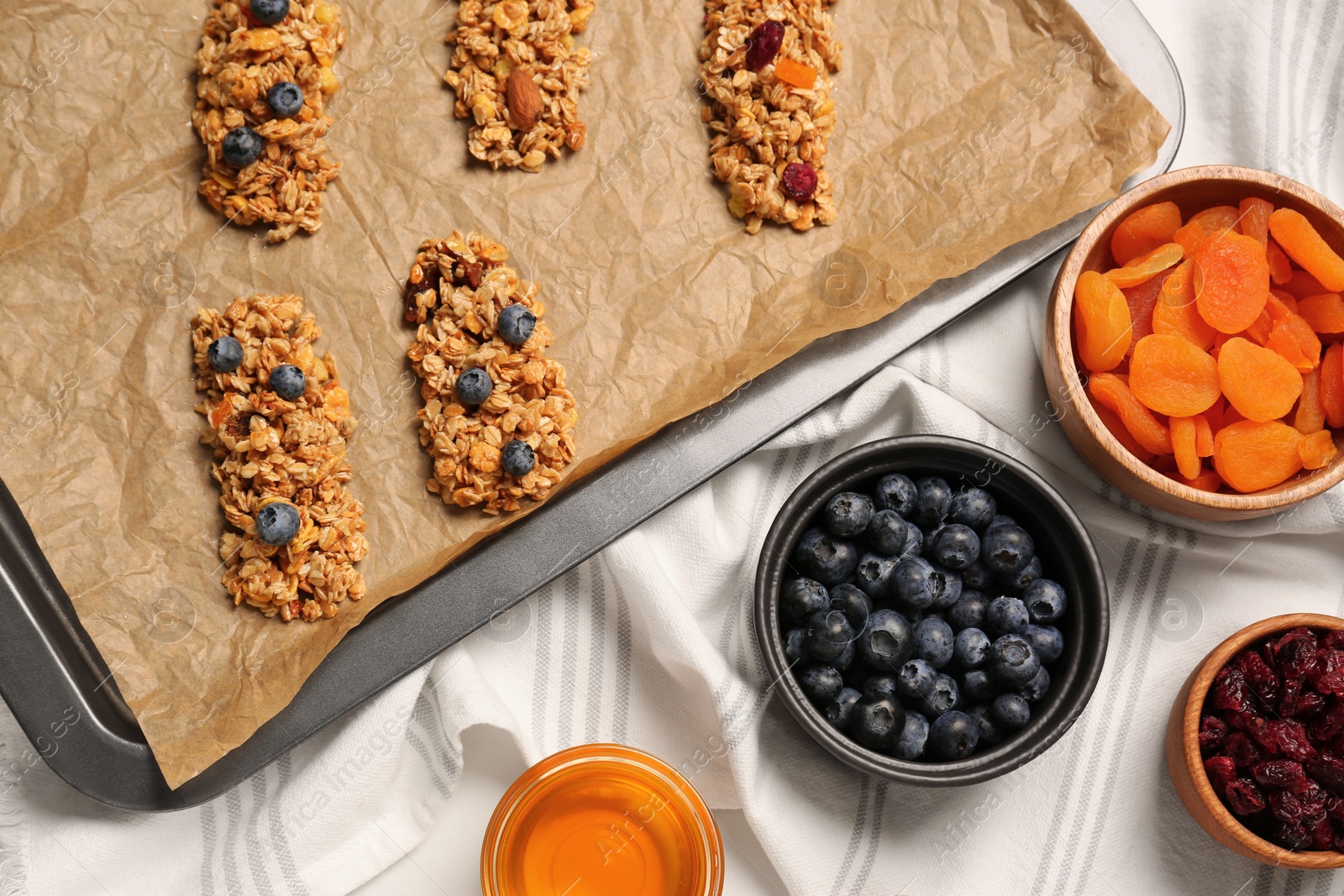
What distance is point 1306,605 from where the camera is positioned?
1723mm

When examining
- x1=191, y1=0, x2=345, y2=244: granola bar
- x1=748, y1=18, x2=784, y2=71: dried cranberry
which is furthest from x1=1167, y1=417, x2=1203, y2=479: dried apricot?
x1=191, y1=0, x2=345, y2=244: granola bar

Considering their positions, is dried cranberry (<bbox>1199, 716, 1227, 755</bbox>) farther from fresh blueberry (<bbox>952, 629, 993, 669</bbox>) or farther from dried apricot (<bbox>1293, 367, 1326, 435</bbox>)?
dried apricot (<bbox>1293, 367, 1326, 435</bbox>)

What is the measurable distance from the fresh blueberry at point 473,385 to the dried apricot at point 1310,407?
120 cm

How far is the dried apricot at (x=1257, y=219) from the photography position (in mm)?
1592

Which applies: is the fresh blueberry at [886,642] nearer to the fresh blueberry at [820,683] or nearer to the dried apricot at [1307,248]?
the fresh blueberry at [820,683]

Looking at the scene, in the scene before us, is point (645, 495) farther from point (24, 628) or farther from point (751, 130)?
point (24, 628)

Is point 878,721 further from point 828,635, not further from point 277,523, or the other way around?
point 277,523

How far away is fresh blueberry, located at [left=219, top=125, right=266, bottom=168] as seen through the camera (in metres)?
1.55

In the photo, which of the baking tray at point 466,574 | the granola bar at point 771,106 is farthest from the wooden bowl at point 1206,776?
the granola bar at point 771,106

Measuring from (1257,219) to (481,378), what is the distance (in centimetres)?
118

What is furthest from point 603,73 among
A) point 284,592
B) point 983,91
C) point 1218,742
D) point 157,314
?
point 1218,742

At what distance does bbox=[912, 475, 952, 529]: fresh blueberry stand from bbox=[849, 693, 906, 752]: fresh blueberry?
0.27m

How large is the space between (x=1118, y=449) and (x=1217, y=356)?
0.21m

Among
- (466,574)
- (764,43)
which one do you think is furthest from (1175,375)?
(466,574)
